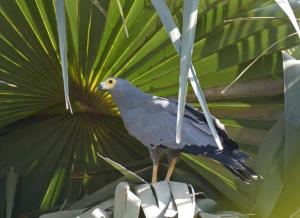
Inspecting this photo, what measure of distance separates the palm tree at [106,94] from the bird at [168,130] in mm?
72

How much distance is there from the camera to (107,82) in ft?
6.13

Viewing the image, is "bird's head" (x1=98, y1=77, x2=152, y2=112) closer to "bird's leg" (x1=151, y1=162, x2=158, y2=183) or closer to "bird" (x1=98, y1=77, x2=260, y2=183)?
"bird" (x1=98, y1=77, x2=260, y2=183)

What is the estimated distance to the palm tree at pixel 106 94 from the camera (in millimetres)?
1767

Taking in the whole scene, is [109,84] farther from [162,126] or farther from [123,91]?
[162,126]

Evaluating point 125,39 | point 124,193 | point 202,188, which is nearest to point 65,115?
point 125,39

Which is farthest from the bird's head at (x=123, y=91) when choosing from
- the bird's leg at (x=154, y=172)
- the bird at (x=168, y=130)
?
the bird's leg at (x=154, y=172)

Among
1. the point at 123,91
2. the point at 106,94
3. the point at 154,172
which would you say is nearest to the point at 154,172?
the point at 154,172

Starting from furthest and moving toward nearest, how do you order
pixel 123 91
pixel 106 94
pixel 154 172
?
pixel 106 94
pixel 123 91
pixel 154 172

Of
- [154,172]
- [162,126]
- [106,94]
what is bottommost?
[154,172]

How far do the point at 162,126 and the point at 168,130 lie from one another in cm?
2

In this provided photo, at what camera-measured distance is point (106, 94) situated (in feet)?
6.75

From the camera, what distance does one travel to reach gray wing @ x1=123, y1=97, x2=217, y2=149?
1.70 metres

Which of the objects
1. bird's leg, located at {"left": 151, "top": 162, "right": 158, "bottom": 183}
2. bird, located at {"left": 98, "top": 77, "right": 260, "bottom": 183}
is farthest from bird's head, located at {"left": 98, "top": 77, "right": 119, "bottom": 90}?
bird's leg, located at {"left": 151, "top": 162, "right": 158, "bottom": 183}

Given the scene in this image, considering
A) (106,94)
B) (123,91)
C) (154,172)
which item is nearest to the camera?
(154,172)
